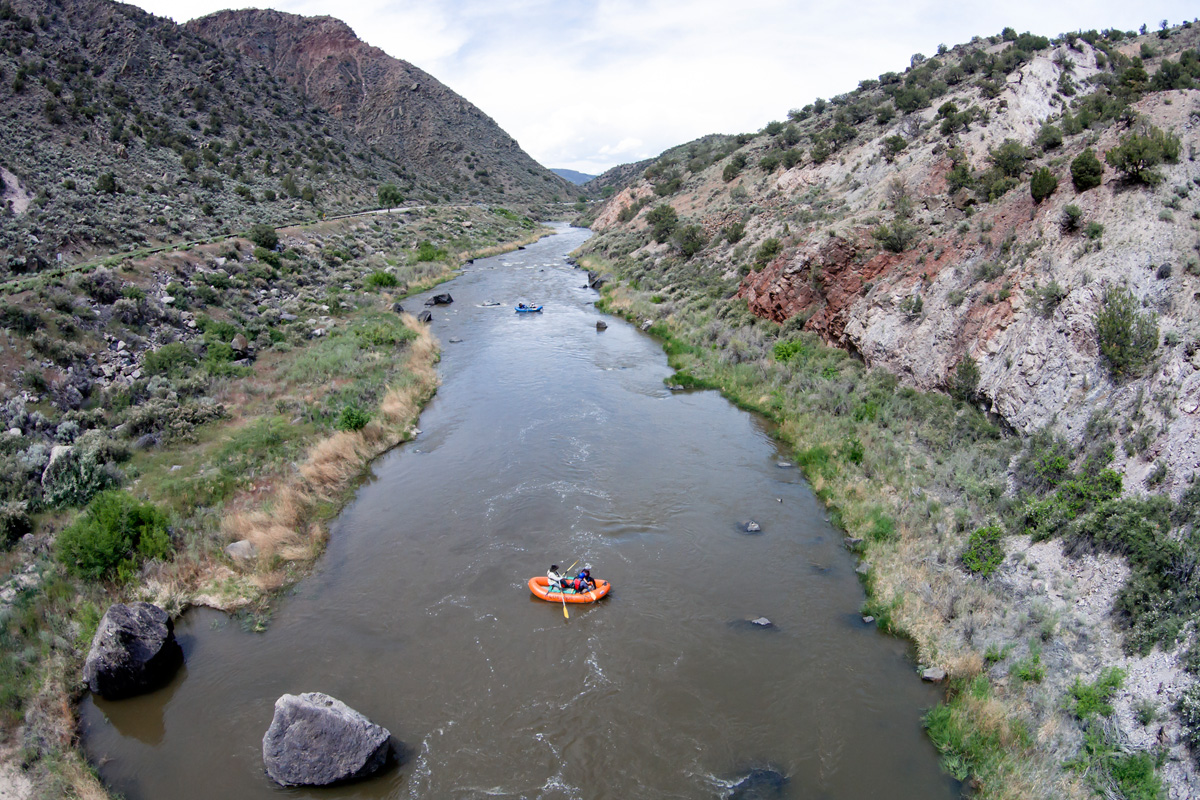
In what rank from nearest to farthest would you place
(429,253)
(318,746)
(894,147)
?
(318,746) < (894,147) < (429,253)

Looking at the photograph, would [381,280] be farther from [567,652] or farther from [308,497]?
[567,652]

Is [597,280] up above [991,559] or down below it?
above

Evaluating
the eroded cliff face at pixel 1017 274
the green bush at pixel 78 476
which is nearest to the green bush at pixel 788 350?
the eroded cliff face at pixel 1017 274

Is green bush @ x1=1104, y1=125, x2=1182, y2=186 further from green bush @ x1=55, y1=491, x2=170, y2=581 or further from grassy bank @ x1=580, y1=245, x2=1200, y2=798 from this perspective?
green bush @ x1=55, y1=491, x2=170, y2=581

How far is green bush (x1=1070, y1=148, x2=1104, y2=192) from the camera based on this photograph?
20.2 metres

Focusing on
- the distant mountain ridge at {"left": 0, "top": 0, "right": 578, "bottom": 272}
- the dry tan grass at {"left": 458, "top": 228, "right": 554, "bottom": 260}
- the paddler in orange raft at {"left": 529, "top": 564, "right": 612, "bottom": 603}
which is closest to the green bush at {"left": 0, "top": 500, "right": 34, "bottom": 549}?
the paddler in orange raft at {"left": 529, "top": 564, "right": 612, "bottom": 603}

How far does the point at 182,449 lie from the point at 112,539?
572 cm

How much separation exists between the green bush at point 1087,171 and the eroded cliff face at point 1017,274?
1.04 feet

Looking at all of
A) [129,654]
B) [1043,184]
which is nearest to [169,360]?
[129,654]

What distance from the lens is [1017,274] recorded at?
2045 centimetres

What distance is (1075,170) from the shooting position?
20.5 metres

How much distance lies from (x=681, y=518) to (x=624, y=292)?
29.7 metres

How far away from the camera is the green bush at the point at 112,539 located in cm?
1410

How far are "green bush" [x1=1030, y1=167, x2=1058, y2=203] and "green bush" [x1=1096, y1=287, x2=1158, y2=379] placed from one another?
706cm
